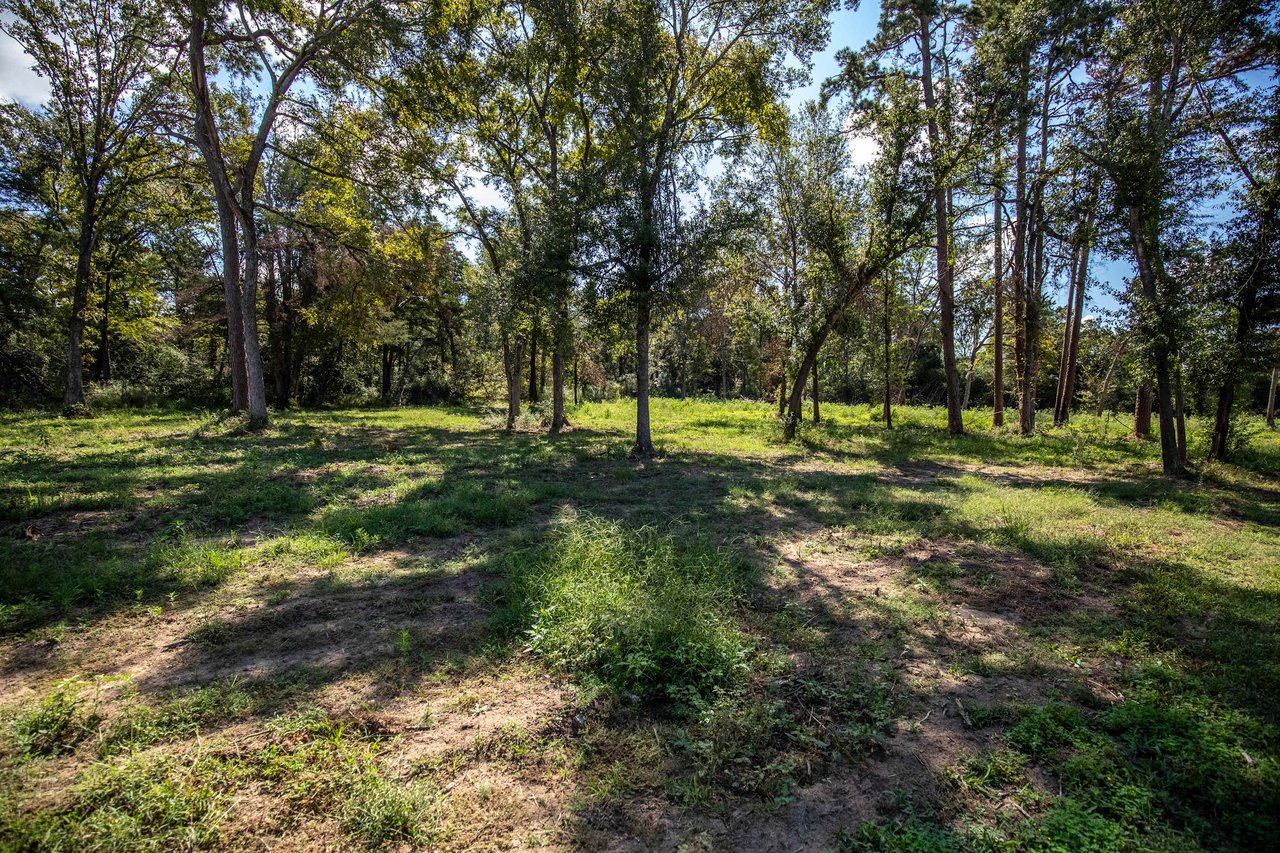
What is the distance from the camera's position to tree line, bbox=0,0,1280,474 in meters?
11.4

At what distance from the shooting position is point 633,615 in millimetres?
4312

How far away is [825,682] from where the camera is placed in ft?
12.8

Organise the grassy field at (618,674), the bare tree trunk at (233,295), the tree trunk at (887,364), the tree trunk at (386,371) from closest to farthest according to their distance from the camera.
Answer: the grassy field at (618,674) → the bare tree trunk at (233,295) → the tree trunk at (887,364) → the tree trunk at (386,371)

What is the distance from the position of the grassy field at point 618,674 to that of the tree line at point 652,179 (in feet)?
23.4

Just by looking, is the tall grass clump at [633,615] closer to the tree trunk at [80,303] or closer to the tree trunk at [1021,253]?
the tree trunk at [1021,253]

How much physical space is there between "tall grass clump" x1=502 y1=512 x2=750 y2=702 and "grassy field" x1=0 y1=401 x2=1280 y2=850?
0.03 metres

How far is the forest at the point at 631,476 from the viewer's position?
9.51 feet

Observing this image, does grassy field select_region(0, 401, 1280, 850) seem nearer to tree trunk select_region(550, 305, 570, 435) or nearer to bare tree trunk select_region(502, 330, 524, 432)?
tree trunk select_region(550, 305, 570, 435)

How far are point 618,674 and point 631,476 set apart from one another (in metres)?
7.71

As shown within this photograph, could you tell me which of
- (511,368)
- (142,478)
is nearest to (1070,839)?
(142,478)

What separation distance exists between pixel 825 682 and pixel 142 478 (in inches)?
433

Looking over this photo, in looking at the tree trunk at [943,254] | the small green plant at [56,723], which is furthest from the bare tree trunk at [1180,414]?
the small green plant at [56,723]

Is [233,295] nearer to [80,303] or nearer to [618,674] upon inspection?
[80,303]

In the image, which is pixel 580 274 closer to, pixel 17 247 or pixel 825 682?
Result: pixel 825 682
